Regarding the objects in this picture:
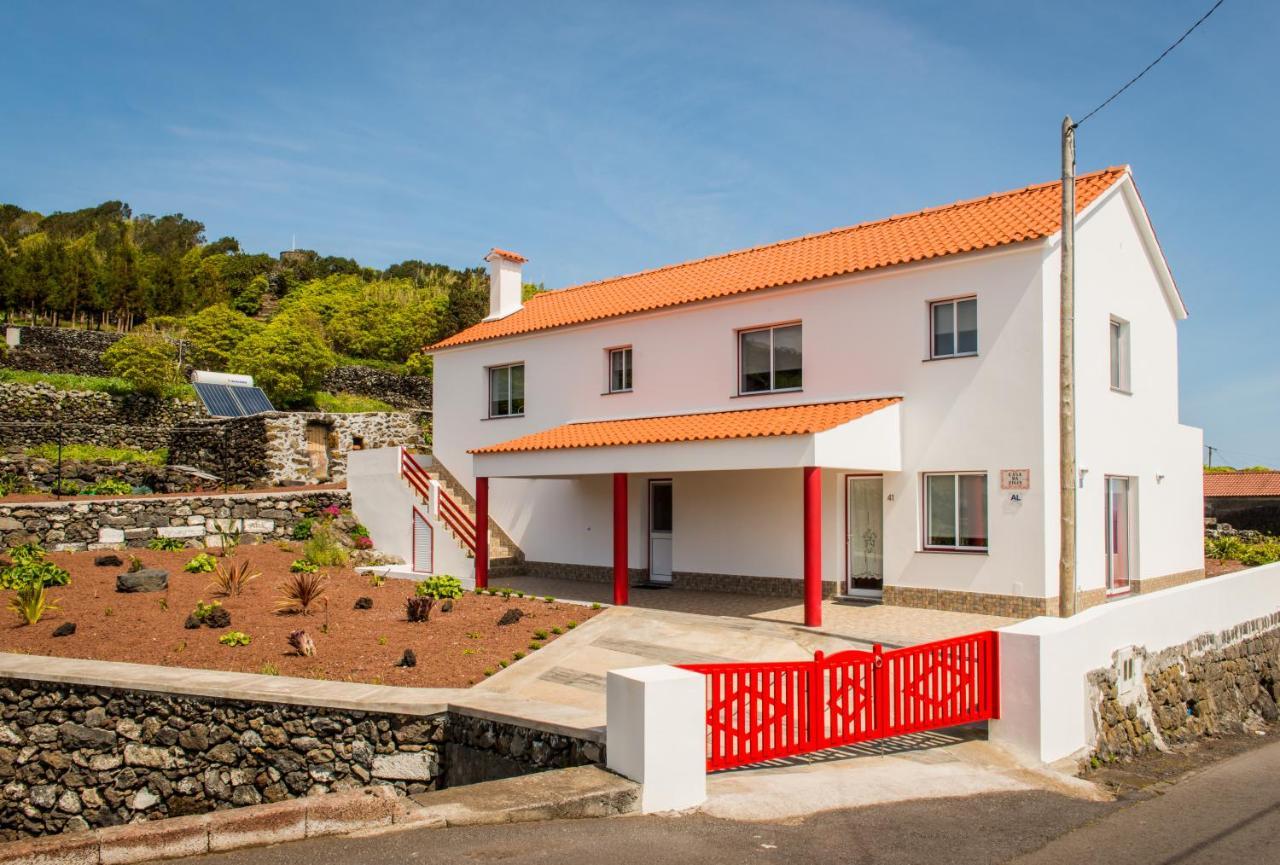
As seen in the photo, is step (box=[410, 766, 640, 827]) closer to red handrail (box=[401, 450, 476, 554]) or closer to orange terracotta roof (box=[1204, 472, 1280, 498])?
red handrail (box=[401, 450, 476, 554])

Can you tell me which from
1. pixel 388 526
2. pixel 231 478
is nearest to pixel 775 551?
pixel 388 526

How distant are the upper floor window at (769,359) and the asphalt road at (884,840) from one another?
34.4 ft

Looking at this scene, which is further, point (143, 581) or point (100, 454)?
point (100, 454)

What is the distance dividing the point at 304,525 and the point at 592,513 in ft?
22.1

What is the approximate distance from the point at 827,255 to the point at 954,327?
362cm

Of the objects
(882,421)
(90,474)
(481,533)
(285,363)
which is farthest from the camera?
(285,363)

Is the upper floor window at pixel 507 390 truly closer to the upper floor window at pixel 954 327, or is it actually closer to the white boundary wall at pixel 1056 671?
the upper floor window at pixel 954 327

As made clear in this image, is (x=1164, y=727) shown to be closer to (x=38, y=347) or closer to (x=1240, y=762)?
(x=1240, y=762)

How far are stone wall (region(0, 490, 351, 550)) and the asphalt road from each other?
15.8 metres

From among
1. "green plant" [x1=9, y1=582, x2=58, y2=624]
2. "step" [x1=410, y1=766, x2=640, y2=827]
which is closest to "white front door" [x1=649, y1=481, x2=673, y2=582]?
"green plant" [x1=9, y1=582, x2=58, y2=624]

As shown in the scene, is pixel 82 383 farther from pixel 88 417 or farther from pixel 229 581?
pixel 229 581

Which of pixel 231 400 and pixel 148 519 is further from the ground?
pixel 231 400

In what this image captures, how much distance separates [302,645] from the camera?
466 inches

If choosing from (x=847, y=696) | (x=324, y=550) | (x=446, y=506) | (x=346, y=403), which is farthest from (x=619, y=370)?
(x=346, y=403)
